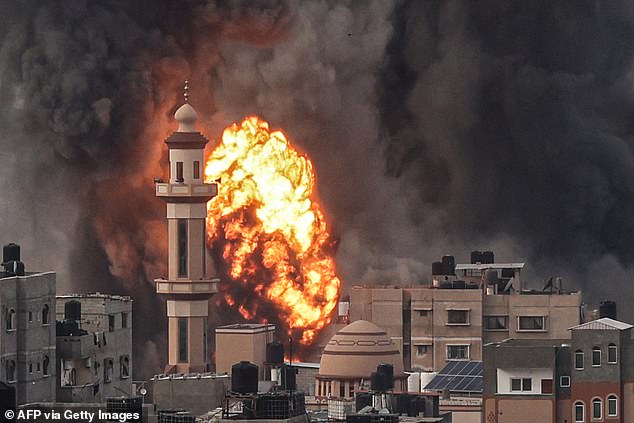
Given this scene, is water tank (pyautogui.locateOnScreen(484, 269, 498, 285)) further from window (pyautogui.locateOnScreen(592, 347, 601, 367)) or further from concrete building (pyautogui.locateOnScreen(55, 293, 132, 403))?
window (pyautogui.locateOnScreen(592, 347, 601, 367))

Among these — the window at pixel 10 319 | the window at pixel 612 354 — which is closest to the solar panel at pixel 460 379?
the window at pixel 612 354

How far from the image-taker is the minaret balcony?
164 meters

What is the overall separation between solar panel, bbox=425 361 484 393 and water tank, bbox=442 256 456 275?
62.3 feet

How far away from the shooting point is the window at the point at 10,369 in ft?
411

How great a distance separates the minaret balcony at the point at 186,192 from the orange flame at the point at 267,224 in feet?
18.2

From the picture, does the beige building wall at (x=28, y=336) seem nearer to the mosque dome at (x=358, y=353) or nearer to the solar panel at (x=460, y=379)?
the solar panel at (x=460, y=379)

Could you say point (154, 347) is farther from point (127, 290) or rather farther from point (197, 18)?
point (197, 18)

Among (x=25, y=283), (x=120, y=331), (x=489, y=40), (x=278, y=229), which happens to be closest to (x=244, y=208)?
(x=278, y=229)

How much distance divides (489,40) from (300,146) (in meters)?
11.6

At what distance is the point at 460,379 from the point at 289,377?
8.06 metres

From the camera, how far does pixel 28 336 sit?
127250 millimetres

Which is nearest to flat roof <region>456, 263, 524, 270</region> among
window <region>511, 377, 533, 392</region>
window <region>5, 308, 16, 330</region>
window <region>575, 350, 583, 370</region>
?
window <region>511, 377, 533, 392</region>

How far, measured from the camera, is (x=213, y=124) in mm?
173375

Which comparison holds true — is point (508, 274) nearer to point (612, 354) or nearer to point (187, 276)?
point (187, 276)
